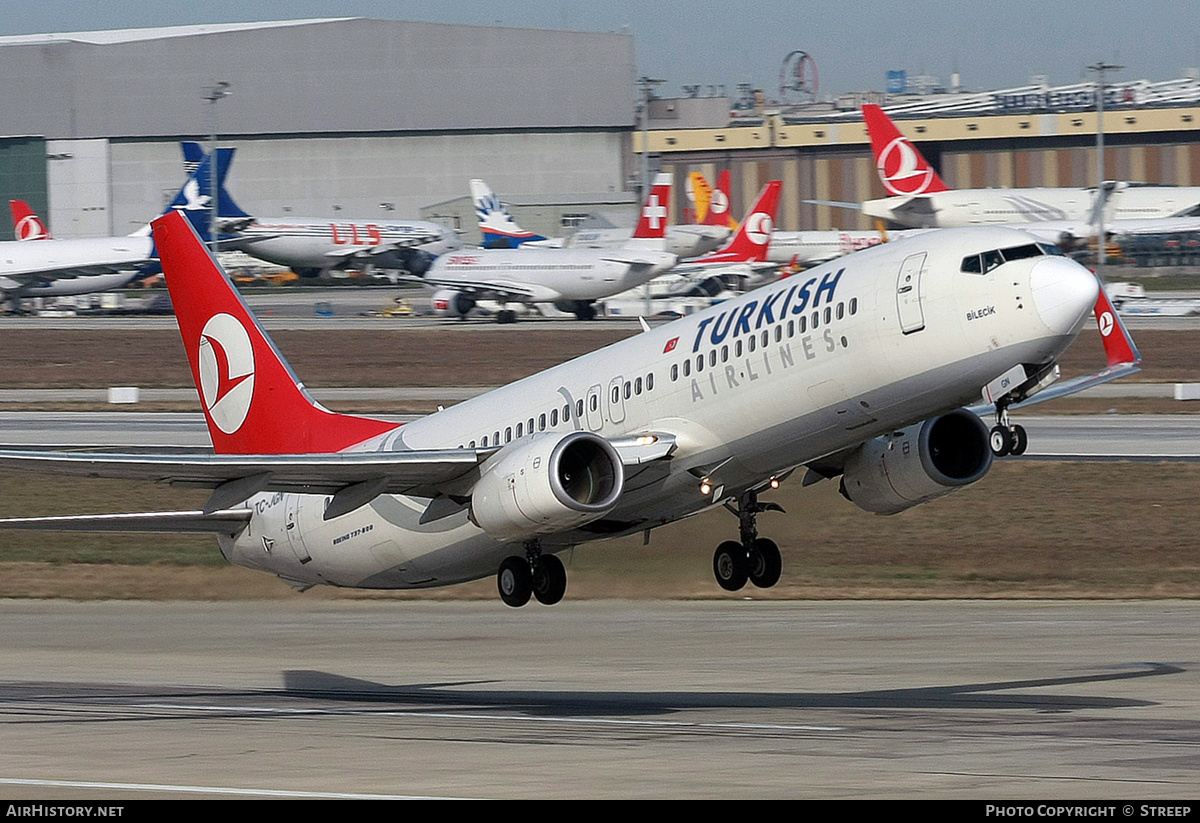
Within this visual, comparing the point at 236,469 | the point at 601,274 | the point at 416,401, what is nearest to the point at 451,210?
the point at 601,274

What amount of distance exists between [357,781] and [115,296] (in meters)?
127

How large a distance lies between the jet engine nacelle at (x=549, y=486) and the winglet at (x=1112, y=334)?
27.8 ft

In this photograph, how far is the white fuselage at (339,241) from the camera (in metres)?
155

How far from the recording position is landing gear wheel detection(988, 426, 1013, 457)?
88.0 feet

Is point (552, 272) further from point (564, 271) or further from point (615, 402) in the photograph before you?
point (615, 402)

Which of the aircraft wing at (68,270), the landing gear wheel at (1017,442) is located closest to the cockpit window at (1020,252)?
the landing gear wheel at (1017,442)

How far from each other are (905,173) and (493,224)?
38092mm

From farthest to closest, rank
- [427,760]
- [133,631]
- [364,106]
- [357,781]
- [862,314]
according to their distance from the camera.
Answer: [364,106], [133,631], [862,314], [427,760], [357,781]

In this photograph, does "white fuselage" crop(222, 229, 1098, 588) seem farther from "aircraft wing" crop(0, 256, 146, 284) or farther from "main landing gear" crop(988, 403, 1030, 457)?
"aircraft wing" crop(0, 256, 146, 284)

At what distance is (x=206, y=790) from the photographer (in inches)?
851

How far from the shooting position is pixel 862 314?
90.4 ft

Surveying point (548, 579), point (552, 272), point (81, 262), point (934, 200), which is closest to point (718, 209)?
point (934, 200)

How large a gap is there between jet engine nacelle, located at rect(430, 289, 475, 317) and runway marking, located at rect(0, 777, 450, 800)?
99409mm

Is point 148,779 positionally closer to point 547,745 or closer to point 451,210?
point 547,745
